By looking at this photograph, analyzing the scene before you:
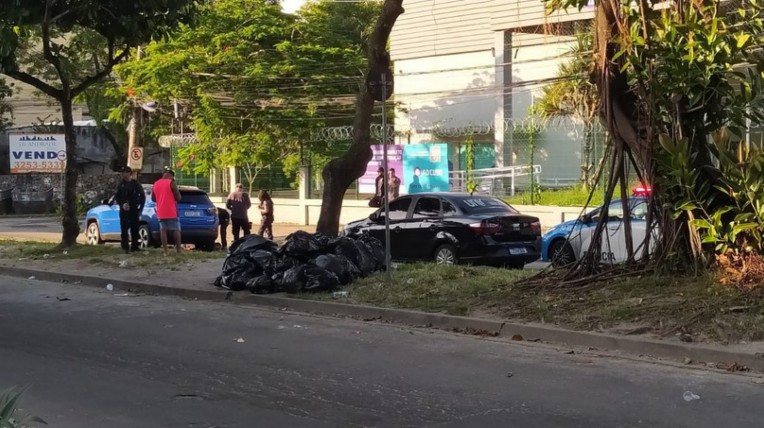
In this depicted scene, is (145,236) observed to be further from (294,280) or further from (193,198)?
(294,280)

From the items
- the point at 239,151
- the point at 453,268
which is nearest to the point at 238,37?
the point at 239,151

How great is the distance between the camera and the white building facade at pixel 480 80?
26641 millimetres

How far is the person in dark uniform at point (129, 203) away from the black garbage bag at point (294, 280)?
6.27 metres

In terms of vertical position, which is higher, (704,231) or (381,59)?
(381,59)

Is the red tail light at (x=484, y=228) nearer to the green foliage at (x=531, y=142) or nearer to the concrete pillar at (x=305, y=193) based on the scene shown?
the green foliage at (x=531, y=142)

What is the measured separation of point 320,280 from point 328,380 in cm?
462

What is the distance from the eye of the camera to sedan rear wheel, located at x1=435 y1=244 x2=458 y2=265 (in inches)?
603

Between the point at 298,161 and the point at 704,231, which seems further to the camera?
the point at 298,161

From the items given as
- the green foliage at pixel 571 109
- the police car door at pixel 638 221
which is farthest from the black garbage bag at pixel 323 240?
the green foliage at pixel 571 109

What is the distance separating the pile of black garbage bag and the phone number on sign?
114 ft

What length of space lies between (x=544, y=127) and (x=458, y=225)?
11.4 meters

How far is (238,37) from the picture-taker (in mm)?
32219

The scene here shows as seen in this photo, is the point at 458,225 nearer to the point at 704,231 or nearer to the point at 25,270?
the point at 704,231

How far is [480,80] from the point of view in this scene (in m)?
33.2
